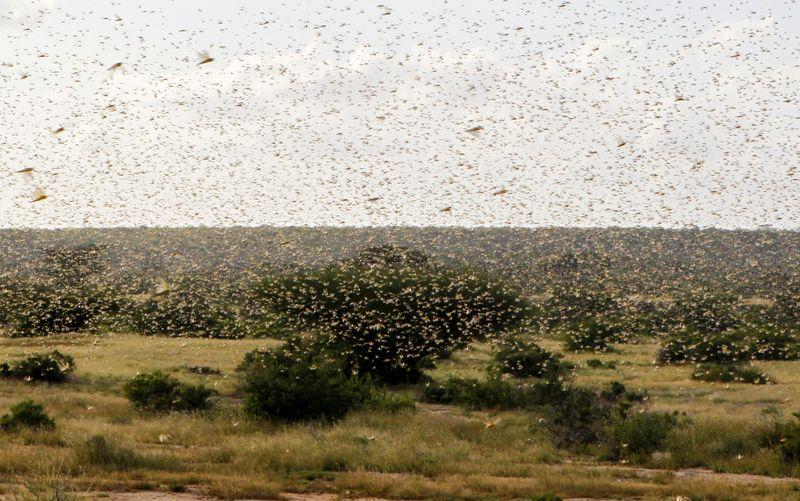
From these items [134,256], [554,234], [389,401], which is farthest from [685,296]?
[554,234]

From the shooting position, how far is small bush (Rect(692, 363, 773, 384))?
38.1 metres

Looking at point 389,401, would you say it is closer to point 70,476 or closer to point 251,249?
point 70,476

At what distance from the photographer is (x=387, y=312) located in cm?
3750

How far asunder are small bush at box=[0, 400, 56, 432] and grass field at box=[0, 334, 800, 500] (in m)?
0.55

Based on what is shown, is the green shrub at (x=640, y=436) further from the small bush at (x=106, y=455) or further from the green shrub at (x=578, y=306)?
the green shrub at (x=578, y=306)

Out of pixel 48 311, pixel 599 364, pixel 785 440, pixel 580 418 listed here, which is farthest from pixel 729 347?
pixel 48 311

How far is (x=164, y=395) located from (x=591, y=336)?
28707mm

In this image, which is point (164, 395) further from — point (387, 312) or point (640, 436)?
point (640, 436)

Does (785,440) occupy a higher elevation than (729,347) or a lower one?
higher

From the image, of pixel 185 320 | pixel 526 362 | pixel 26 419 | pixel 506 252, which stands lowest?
pixel 526 362

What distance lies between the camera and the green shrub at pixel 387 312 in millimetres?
37094

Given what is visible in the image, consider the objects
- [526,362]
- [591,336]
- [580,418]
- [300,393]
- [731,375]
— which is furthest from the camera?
[591,336]

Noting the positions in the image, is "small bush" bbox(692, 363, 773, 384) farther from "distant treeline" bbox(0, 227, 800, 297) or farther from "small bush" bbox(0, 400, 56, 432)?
"distant treeline" bbox(0, 227, 800, 297)

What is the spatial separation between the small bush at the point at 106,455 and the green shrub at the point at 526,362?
21.4 meters
